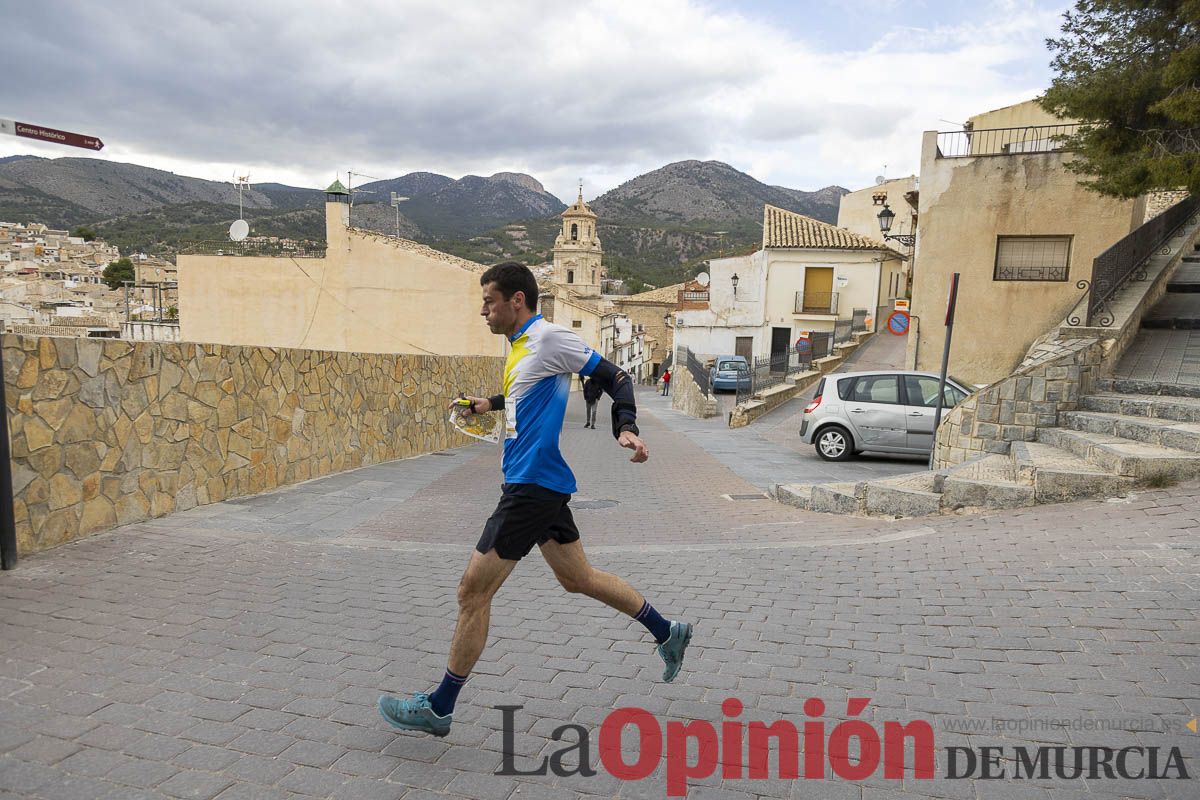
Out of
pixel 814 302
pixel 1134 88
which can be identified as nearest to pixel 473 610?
pixel 1134 88

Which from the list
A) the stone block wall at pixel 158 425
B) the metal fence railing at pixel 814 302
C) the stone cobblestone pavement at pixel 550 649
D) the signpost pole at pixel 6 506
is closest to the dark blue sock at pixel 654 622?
the stone cobblestone pavement at pixel 550 649

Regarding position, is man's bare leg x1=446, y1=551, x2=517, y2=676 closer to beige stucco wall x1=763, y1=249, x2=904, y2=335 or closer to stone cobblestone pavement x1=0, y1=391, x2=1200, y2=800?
stone cobblestone pavement x1=0, y1=391, x2=1200, y2=800

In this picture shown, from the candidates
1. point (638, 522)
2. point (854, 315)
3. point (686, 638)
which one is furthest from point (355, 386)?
point (854, 315)

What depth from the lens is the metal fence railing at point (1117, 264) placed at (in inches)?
418

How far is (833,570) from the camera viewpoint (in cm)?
501

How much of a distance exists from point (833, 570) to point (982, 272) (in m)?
13.7

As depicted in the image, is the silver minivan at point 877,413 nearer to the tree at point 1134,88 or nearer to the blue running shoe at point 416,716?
the tree at point 1134,88

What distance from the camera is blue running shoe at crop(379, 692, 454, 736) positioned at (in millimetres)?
2709

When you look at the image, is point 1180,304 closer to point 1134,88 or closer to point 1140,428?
point 1134,88

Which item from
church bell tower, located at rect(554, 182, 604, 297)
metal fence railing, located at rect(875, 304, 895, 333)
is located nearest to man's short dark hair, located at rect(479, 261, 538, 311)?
metal fence railing, located at rect(875, 304, 895, 333)

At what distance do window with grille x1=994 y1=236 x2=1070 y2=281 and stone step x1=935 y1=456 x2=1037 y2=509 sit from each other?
11.1m

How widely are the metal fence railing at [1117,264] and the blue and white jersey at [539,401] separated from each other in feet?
33.0

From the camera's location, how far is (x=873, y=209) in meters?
43.1

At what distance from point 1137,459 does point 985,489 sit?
111cm
